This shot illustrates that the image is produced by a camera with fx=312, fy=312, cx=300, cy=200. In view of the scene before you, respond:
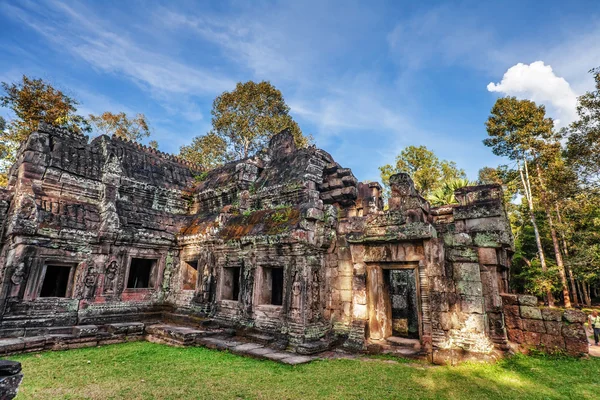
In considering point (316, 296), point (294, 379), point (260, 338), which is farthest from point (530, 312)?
point (260, 338)

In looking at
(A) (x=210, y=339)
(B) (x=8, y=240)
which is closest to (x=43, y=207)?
(B) (x=8, y=240)

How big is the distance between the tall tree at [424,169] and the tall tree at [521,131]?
5137mm

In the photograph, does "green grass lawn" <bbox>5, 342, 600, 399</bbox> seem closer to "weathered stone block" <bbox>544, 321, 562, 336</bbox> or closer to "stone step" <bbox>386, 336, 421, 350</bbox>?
"weathered stone block" <bbox>544, 321, 562, 336</bbox>

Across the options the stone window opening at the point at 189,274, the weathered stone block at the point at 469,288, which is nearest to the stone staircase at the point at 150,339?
the stone window opening at the point at 189,274

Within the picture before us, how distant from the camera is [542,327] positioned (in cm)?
684

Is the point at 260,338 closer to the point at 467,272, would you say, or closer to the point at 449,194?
the point at 467,272

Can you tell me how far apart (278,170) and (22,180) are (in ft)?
26.1

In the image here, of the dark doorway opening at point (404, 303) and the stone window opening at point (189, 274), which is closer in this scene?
the dark doorway opening at point (404, 303)

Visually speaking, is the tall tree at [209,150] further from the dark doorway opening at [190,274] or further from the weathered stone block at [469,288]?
the weathered stone block at [469,288]

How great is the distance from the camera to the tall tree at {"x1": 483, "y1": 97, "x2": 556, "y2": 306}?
1836 cm

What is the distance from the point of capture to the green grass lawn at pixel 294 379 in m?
4.81

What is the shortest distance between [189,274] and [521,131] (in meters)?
19.8

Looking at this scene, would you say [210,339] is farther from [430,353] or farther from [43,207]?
[43,207]

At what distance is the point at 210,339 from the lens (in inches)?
323
